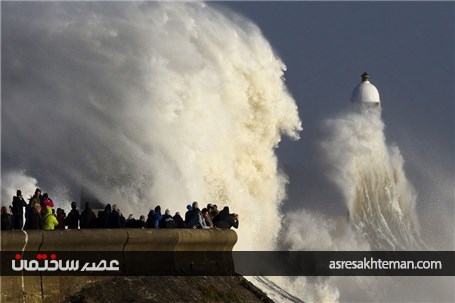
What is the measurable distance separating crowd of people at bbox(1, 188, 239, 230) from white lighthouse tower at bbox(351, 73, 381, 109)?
4307cm

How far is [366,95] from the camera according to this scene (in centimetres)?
7438

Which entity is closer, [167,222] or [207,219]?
[167,222]

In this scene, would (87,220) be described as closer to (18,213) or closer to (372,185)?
(18,213)

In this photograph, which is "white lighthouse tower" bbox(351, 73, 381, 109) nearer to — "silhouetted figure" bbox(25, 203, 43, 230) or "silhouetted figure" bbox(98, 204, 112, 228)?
"silhouetted figure" bbox(98, 204, 112, 228)

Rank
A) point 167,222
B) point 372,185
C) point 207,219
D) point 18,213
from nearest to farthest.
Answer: point 18,213, point 167,222, point 207,219, point 372,185

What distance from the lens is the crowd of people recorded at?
76.4 feet

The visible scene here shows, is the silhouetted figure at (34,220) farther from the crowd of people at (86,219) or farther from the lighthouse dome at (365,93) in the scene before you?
the lighthouse dome at (365,93)

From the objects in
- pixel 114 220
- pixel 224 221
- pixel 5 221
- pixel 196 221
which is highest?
pixel 224 221

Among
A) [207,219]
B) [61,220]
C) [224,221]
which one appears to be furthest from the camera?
[224,221]

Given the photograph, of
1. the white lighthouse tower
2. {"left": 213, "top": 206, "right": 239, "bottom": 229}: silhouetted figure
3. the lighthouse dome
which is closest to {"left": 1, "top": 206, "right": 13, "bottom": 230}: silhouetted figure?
{"left": 213, "top": 206, "right": 239, "bottom": 229}: silhouetted figure

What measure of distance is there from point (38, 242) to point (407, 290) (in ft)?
84.5

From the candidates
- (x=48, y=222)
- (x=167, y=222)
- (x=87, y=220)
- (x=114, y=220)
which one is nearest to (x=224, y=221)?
(x=167, y=222)

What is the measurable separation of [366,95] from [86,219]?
166 ft

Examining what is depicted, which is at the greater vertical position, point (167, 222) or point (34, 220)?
point (167, 222)
